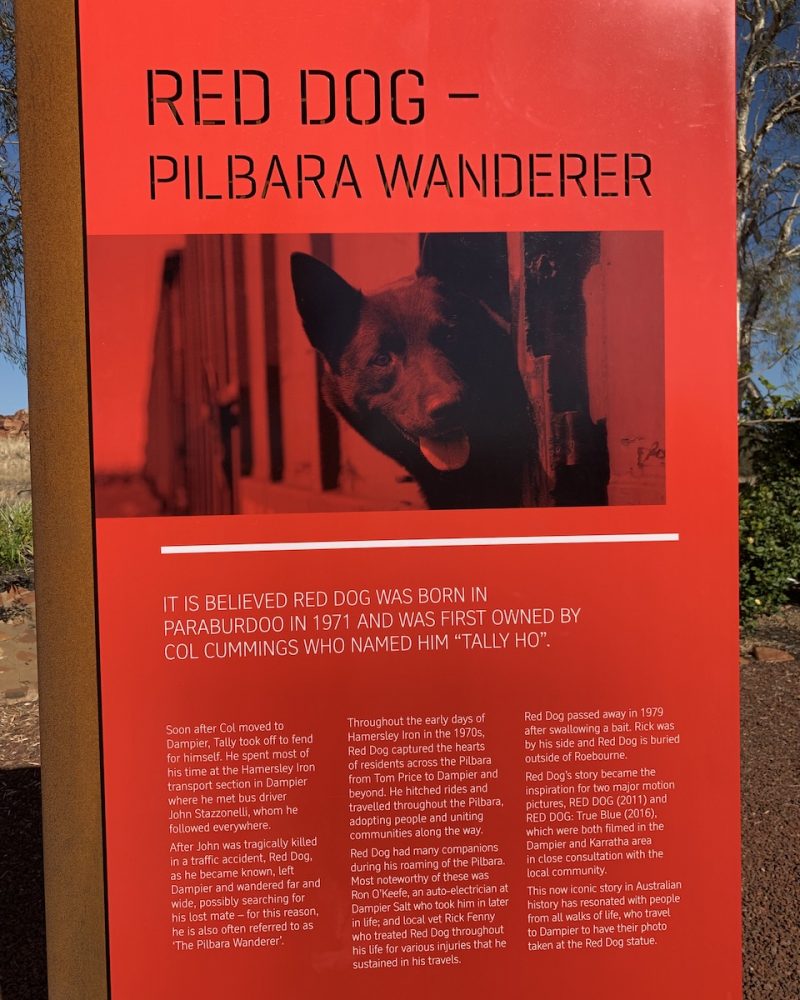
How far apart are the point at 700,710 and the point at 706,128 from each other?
1.55m

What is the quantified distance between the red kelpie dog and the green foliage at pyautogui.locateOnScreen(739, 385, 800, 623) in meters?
5.98

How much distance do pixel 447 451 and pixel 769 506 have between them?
6.96 meters

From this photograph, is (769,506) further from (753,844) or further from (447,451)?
(447,451)

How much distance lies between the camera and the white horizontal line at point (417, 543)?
2.00 metres

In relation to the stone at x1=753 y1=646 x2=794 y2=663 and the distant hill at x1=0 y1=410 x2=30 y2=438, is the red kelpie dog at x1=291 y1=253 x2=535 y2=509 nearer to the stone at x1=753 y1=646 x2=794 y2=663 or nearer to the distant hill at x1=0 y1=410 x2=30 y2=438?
the stone at x1=753 y1=646 x2=794 y2=663

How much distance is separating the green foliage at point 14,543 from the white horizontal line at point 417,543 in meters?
8.18

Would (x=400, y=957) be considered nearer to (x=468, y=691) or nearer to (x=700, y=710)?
(x=468, y=691)

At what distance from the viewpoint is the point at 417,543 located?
6.63 feet

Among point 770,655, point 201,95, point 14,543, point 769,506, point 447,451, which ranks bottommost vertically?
point 770,655

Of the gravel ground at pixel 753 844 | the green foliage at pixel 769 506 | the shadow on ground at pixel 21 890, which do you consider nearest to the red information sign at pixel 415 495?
the gravel ground at pixel 753 844

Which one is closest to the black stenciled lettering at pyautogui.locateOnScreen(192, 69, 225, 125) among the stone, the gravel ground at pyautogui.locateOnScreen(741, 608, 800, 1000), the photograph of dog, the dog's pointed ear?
the photograph of dog

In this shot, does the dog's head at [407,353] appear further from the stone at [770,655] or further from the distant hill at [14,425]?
the distant hill at [14,425]

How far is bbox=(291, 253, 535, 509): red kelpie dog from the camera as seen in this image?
2.00 m

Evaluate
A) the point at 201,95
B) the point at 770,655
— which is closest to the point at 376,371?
the point at 201,95
